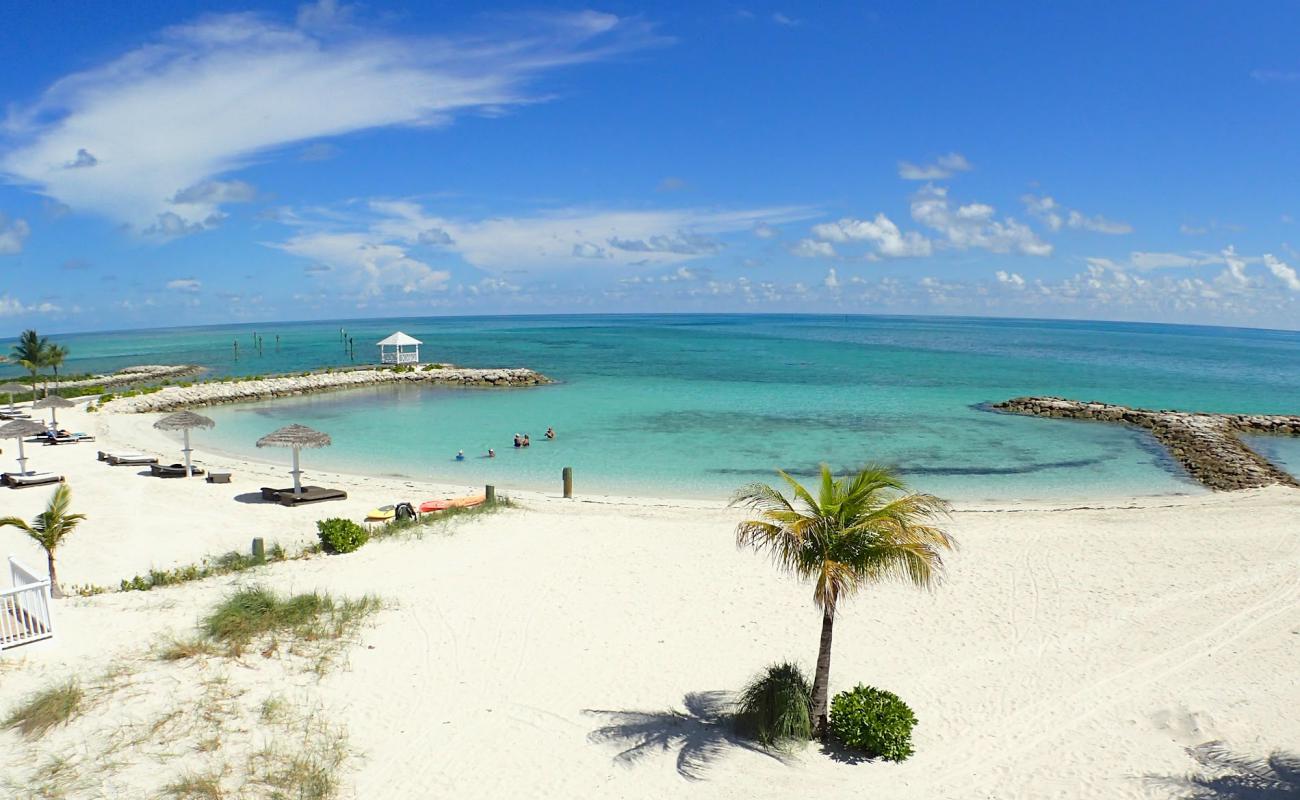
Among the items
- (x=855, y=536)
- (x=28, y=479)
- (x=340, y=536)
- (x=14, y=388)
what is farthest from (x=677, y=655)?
(x=14, y=388)

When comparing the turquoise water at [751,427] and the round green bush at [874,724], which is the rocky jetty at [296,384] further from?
the round green bush at [874,724]

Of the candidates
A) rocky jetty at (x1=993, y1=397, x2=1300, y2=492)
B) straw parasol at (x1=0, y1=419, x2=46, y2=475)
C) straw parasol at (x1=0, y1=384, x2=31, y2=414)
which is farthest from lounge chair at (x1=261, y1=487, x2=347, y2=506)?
straw parasol at (x1=0, y1=384, x2=31, y2=414)

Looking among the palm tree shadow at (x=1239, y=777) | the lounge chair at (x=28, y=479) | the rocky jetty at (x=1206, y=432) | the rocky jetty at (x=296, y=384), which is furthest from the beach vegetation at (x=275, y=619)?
the rocky jetty at (x=296, y=384)

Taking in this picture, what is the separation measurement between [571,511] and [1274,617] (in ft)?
48.0

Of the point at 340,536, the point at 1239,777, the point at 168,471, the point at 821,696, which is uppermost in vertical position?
the point at 168,471

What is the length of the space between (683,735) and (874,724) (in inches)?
88.0

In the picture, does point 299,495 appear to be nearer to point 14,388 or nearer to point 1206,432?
point 1206,432

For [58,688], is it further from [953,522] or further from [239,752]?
[953,522]

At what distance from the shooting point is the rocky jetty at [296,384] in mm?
41375

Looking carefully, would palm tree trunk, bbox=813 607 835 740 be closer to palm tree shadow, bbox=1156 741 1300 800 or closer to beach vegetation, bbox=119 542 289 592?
palm tree shadow, bbox=1156 741 1300 800

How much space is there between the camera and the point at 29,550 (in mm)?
15008

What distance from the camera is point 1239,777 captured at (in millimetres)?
8023

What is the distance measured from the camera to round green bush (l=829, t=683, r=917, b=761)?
830 centimetres

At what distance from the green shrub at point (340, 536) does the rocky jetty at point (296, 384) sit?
31.4 metres
